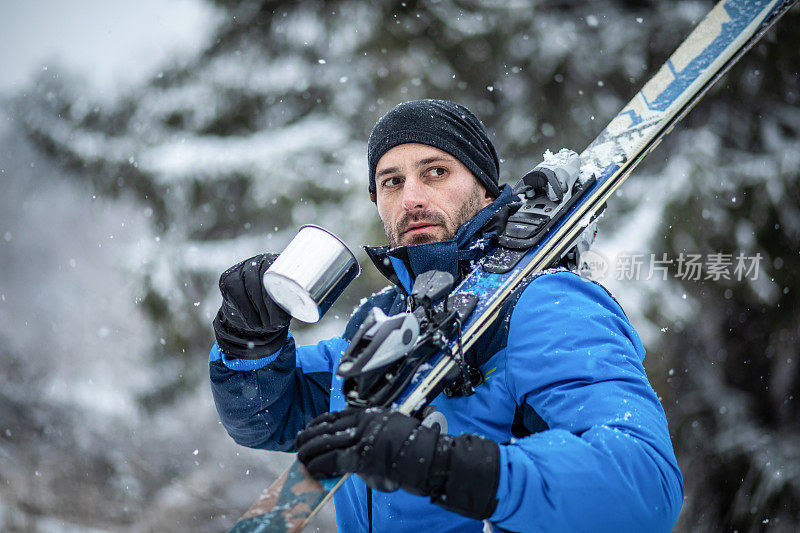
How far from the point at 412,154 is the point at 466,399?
0.80 meters

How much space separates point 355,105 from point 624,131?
10.1 feet

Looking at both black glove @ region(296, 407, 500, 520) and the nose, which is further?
the nose

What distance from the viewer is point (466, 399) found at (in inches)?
51.6

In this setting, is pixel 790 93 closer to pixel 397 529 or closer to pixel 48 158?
pixel 397 529

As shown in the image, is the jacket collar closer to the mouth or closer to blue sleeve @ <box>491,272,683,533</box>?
the mouth

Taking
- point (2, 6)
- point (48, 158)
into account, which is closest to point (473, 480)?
point (48, 158)

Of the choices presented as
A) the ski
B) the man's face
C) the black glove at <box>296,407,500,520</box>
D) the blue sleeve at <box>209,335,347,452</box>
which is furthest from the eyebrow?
the black glove at <box>296,407,500,520</box>

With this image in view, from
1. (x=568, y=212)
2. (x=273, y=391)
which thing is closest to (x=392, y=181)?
(x=568, y=212)

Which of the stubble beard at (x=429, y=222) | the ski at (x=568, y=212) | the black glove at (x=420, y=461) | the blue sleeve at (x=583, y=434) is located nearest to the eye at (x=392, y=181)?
the stubble beard at (x=429, y=222)

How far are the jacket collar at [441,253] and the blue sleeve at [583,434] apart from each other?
0.98 feet

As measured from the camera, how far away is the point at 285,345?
5.47 feet

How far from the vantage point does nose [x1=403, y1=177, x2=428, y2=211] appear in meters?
1.65

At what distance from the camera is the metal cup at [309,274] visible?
4.29ft
